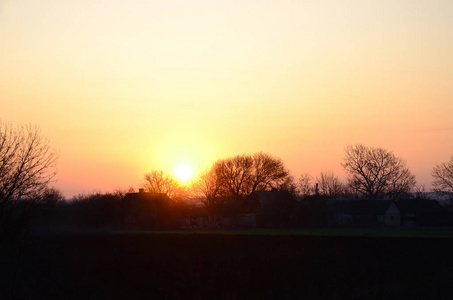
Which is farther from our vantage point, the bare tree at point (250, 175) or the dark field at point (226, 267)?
the bare tree at point (250, 175)

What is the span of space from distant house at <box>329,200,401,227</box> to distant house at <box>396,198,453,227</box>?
126cm

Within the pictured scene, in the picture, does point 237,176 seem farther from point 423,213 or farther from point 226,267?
point 226,267

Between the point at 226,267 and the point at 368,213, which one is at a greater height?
the point at 368,213

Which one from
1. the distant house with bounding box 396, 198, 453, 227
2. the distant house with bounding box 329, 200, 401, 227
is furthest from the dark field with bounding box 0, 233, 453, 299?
the distant house with bounding box 329, 200, 401, 227

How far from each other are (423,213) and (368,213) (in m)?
8.85

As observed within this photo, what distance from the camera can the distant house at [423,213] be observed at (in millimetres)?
82375

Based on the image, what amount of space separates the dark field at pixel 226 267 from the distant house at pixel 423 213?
162 ft

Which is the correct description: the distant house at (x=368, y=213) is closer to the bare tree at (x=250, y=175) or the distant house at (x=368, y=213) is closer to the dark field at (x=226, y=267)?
the bare tree at (x=250, y=175)

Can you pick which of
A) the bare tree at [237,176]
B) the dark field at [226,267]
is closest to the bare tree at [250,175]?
the bare tree at [237,176]

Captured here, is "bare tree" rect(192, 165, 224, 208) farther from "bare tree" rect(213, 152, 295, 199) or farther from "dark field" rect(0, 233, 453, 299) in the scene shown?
"dark field" rect(0, 233, 453, 299)

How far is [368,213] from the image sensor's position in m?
88.2

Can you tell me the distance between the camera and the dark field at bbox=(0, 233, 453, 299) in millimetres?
23875

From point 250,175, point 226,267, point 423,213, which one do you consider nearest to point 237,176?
point 250,175

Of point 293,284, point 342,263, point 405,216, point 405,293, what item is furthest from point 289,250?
point 405,216
